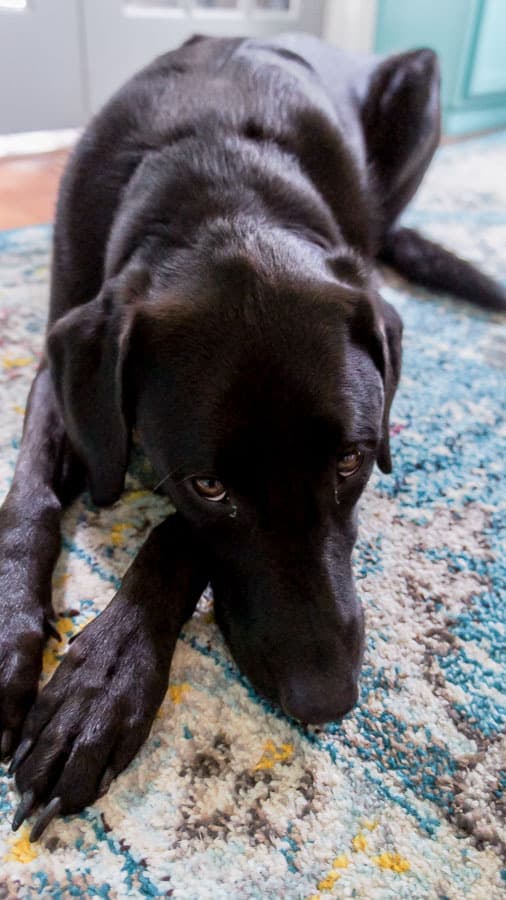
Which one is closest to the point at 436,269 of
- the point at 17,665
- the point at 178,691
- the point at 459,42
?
the point at 178,691

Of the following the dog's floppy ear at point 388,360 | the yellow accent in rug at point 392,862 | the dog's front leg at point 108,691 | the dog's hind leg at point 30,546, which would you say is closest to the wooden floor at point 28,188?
the dog's hind leg at point 30,546

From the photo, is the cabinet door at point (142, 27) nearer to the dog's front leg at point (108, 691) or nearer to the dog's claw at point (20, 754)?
the dog's front leg at point (108, 691)

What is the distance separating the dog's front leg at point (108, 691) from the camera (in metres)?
0.90

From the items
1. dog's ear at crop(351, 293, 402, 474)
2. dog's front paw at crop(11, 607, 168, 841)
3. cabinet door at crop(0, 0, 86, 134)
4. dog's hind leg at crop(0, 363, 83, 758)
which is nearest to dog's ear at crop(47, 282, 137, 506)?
dog's hind leg at crop(0, 363, 83, 758)

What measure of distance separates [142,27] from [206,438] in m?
3.39

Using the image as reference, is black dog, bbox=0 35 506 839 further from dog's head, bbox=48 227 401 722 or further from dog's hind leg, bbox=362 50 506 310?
dog's hind leg, bbox=362 50 506 310

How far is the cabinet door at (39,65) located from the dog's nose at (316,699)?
10.7 ft

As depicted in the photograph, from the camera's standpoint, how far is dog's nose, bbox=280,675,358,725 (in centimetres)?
92

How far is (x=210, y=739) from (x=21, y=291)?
1551 mm

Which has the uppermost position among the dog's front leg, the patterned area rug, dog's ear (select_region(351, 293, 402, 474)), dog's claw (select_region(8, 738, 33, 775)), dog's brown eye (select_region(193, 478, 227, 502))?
dog's ear (select_region(351, 293, 402, 474))

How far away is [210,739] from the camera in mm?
1002

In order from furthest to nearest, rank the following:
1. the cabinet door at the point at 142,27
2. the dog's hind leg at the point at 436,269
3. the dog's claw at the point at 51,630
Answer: the cabinet door at the point at 142,27 → the dog's hind leg at the point at 436,269 → the dog's claw at the point at 51,630

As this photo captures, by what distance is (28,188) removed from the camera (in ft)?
10.1

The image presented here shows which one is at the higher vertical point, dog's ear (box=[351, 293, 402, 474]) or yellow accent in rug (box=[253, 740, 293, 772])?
dog's ear (box=[351, 293, 402, 474])
